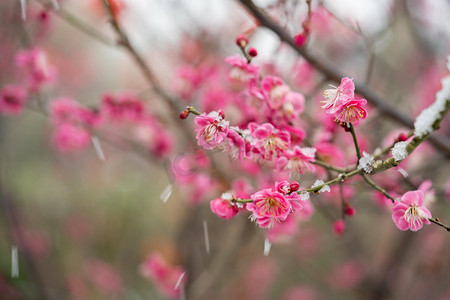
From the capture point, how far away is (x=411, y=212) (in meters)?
0.78

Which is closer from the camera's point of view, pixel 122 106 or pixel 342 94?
pixel 342 94

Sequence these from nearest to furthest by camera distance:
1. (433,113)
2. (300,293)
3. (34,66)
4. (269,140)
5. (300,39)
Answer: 1. (433,113)
2. (269,140)
3. (300,39)
4. (34,66)
5. (300,293)

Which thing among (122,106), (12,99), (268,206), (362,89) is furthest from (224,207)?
(12,99)

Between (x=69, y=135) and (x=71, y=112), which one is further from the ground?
(x=71, y=112)

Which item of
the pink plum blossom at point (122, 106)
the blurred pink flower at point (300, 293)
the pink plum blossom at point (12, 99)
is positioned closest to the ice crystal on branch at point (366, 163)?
the pink plum blossom at point (122, 106)

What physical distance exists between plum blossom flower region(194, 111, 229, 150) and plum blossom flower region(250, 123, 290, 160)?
89mm

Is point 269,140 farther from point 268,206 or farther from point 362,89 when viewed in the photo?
point 362,89

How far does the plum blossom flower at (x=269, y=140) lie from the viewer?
835mm

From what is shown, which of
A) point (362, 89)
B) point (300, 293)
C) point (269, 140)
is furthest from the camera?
point (300, 293)

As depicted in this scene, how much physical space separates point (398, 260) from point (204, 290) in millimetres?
1683

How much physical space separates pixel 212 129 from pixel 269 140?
152 mm

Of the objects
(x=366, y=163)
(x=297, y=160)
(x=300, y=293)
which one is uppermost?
(x=366, y=163)

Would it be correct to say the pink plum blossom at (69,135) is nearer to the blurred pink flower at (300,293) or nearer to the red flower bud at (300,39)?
the red flower bud at (300,39)

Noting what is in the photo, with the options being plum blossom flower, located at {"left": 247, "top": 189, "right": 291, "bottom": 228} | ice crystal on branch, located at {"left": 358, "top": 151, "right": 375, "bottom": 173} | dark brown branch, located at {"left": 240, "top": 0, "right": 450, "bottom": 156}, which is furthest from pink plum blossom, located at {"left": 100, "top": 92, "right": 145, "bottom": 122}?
ice crystal on branch, located at {"left": 358, "top": 151, "right": 375, "bottom": 173}
